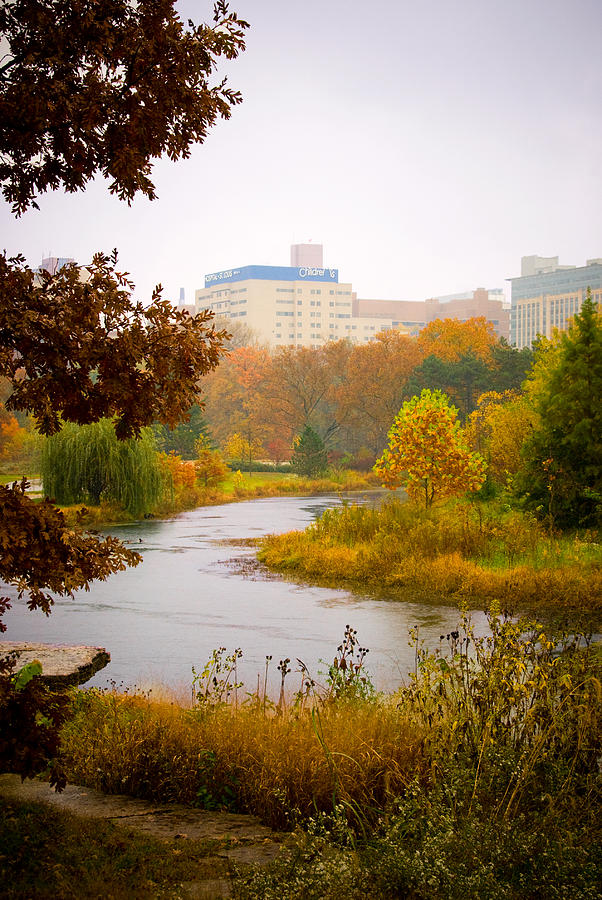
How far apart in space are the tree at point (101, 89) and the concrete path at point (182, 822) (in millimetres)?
2950

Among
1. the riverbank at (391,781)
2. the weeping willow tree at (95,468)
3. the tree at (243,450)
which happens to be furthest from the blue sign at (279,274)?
the riverbank at (391,781)

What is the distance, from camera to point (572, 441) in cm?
1600

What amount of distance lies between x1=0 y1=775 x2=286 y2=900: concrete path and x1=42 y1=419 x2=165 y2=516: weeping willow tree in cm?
2117

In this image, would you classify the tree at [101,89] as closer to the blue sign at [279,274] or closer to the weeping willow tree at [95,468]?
the weeping willow tree at [95,468]

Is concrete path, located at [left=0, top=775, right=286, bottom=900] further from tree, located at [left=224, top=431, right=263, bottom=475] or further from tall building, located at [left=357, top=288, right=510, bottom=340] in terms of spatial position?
tall building, located at [left=357, top=288, right=510, bottom=340]

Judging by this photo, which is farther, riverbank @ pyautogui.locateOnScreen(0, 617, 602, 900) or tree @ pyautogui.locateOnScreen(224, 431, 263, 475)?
tree @ pyautogui.locateOnScreen(224, 431, 263, 475)

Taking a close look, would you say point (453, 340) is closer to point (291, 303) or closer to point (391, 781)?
point (391, 781)

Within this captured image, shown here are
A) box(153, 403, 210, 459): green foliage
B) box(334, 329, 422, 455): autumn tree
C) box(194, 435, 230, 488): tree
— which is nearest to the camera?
box(194, 435, 230, 488): tree

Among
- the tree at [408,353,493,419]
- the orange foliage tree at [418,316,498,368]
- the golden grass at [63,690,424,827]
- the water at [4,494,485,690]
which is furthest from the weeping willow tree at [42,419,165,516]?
the orange foliage tree at [418,316,498,368]

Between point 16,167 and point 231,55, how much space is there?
3.75 ft

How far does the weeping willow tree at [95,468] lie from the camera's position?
84.2 ft

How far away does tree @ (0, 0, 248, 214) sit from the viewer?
3695mm

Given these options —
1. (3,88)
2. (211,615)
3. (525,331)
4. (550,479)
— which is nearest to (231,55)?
(3,88)

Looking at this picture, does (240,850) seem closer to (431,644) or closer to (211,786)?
(211,786)
